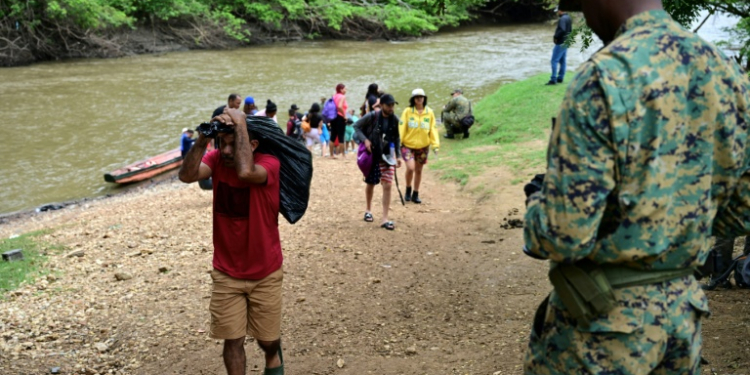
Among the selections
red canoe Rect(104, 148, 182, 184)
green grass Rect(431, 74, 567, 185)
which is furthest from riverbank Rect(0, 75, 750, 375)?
red canoe Rect(104, 148, 182, 184)

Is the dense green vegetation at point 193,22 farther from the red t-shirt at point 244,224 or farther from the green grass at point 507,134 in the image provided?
the red t-shirt at point 244,224

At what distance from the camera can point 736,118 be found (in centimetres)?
231

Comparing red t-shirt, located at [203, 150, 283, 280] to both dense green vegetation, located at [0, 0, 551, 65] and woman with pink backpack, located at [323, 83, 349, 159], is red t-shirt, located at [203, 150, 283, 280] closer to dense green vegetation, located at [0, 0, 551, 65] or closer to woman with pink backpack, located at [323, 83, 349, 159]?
woman with pink backpack, located at [323, 83, 349, 159]

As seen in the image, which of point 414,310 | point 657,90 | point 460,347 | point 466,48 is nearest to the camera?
point 657,90

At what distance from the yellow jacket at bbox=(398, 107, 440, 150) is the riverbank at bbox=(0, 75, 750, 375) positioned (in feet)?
3.37

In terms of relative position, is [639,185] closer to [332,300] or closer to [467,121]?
[332,300]

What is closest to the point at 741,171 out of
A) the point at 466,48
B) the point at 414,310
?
the point at 414,310

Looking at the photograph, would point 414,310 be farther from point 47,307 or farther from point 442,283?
point 47,307

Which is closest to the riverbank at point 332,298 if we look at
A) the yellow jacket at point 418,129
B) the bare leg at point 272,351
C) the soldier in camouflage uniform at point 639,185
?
the bare leg at point 272,351

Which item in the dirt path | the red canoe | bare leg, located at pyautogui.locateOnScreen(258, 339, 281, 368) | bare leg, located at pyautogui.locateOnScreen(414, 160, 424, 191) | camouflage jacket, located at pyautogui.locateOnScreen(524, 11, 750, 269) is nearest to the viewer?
camouflage jacket, located at pyautogui.locateOnScreen(524, 11, 750, 269)

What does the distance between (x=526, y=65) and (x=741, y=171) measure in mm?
30484

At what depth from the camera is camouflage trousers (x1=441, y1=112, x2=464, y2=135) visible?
16906 millimetres

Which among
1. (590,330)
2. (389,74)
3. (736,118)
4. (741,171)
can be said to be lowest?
(389,74)

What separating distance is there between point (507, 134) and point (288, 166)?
11961mm
